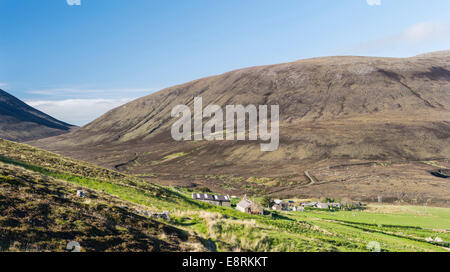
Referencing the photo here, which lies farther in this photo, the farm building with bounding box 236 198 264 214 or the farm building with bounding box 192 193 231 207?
the farm building with bounding box 192 193 231 207

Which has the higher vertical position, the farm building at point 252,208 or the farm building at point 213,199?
the farm building at point 252,208

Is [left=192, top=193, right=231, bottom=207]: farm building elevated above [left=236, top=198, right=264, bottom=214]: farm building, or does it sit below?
below

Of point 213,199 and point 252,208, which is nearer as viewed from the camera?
point 252,208

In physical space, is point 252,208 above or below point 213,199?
→ above

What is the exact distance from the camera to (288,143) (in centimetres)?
18738

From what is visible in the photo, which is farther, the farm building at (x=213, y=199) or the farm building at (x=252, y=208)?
the farm building at (x=213, y=199)

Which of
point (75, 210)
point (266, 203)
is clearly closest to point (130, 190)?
point (75, 210)
